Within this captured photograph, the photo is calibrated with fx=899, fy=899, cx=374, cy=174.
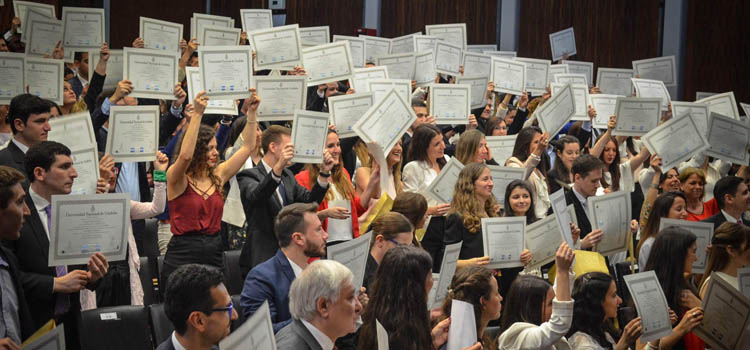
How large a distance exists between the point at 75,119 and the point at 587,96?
556 centimetres

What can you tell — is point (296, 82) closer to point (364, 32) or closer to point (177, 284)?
point (177, 284)

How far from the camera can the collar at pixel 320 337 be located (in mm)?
3256

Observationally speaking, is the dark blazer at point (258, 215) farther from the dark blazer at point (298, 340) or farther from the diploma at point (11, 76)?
the dark blazer at point (298, 340)

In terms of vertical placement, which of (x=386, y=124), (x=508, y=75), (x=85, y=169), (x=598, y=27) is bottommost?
(x=85, y=169)

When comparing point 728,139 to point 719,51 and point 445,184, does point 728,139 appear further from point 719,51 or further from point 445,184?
point 719,51

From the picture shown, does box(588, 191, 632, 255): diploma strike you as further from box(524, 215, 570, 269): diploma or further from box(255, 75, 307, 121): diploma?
box(255, 75, 307, 121): diploma

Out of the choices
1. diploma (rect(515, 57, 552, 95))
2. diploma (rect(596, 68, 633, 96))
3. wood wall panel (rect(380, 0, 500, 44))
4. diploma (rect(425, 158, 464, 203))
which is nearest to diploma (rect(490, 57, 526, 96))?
diploma (rect(515, 57, 552, 95))

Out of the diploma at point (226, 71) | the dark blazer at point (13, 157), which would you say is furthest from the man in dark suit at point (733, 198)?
the dark blazer at point (13, 157)

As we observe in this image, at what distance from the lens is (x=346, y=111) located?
21.7 feet

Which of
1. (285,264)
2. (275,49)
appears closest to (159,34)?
(275,49)

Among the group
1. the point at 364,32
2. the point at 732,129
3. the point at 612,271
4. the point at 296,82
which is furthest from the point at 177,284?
the point at 364,32

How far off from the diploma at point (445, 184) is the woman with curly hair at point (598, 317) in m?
1.54

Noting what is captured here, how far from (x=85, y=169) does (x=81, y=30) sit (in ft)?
10.4

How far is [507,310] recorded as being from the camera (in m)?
4.41
